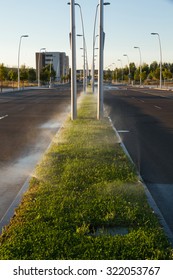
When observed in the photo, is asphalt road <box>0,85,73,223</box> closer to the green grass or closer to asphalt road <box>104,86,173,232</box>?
the green grass

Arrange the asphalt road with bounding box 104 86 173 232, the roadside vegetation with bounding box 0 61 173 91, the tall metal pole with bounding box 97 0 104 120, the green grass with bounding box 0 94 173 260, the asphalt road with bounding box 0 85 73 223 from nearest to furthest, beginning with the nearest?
the green grass with bounding box 0 94 173 260 → the asphalt road with bounding box 104 86 173 232 → the asphalt road with bounding box 0 85 73 223 → the tall metal pole with bounding box 97 0 104 120 → the roadside vegetation with bounding box 0 61 173 91

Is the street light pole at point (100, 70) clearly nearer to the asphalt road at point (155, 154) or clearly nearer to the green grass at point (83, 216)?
the asphalt road at point (155, 154)

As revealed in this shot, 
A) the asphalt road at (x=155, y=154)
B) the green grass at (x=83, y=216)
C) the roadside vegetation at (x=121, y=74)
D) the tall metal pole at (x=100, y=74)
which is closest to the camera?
the green grass at (x=83, y=216)

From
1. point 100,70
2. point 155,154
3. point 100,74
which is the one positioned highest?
point 100,70

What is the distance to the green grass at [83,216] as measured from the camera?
4.23 meters

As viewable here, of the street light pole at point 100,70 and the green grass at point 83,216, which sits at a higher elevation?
the street light pole at point 100,70

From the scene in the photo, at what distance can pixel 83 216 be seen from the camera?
208 inches

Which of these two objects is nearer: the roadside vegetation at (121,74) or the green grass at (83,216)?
the green grass at (83,216)

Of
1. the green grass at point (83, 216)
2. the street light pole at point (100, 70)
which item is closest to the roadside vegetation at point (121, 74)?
the street light pole at point (100, 70)

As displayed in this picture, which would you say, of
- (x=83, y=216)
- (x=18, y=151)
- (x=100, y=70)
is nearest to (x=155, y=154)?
(x=18, y=151)

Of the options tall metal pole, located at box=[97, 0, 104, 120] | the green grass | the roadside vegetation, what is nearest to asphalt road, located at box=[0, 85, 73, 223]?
the green grass

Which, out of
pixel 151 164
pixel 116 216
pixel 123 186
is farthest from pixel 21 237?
pixel 151 164

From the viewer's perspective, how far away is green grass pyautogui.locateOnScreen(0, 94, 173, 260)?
4.23m

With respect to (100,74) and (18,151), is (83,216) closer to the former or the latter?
(18,151)
